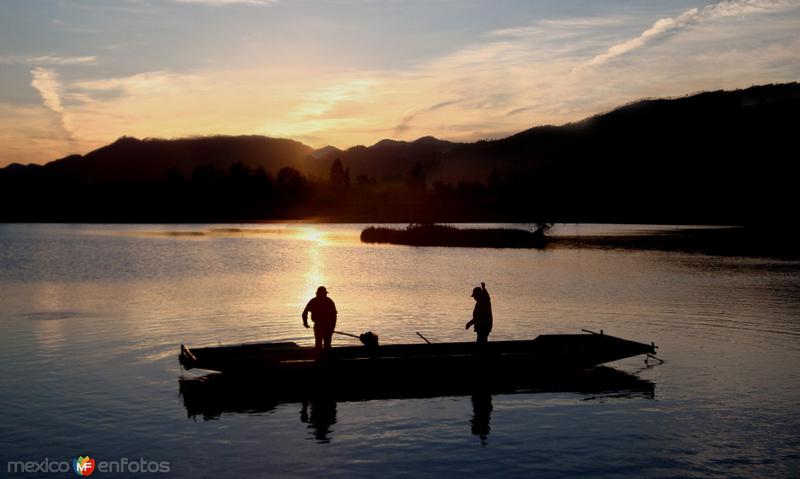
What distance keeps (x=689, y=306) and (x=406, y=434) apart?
97.2 ft

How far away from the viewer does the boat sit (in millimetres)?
22844

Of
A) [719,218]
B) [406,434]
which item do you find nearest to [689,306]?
[406,434]

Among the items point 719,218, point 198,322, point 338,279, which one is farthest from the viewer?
point 719,218

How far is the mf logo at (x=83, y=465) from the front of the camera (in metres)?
15.5

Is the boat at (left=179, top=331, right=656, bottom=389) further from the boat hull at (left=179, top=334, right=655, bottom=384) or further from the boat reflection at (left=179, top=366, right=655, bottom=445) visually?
the boat reflection at (left=179, top=366, right=655, bottom=445)

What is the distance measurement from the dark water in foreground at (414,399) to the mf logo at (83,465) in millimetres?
242

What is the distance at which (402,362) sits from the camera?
23.6 m

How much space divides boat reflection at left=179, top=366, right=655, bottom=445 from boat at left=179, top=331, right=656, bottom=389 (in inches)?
10.5

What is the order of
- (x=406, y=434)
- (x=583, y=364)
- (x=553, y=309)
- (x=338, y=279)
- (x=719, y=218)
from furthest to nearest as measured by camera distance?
(x=719, y=218) → (x=338, y=279) → (x=553, y=309) → (x=583, y=364) → (x=406, y=434)

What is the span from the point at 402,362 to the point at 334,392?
2458 mm

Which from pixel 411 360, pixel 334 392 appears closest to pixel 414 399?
pixel 411 360

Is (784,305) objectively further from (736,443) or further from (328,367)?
(328,367)

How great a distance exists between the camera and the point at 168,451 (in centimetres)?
1683

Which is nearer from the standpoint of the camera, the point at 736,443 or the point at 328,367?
the point at 736,443
